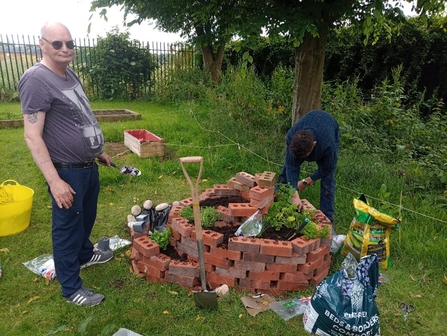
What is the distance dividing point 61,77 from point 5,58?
13128 mm

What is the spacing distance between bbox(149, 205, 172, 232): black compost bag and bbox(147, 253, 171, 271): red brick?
2.05 feet

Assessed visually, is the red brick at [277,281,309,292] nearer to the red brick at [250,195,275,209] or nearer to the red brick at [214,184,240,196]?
the red brick at [250,195,275,209]

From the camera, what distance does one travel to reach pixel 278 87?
7.44 m

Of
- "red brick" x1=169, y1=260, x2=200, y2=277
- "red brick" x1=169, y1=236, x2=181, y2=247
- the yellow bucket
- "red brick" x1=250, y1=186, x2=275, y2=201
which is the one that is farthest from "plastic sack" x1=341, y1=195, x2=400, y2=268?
the yellow bucket

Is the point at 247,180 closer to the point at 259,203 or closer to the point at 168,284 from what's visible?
the point at 259,203

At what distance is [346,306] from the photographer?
2.35 m

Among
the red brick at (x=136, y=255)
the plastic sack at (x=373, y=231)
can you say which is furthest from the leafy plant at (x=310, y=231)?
the red brick at (x=136, y=255)

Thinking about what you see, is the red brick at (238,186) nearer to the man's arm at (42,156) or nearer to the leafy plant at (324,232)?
the leafy plant at (324,232)

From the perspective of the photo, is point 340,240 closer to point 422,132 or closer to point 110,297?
point 110,297

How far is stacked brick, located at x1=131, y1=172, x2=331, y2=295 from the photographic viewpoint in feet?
9.27

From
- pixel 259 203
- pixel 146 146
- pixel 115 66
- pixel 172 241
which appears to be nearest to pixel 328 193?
pixel 259 203

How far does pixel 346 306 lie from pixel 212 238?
111 centimetres

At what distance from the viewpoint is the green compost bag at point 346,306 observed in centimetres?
233

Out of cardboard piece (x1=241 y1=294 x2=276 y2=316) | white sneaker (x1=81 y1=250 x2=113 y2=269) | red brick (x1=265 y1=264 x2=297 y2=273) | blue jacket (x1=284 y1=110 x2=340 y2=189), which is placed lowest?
white sneaker (x1=81 y1=250 x2=113 y2=269)
